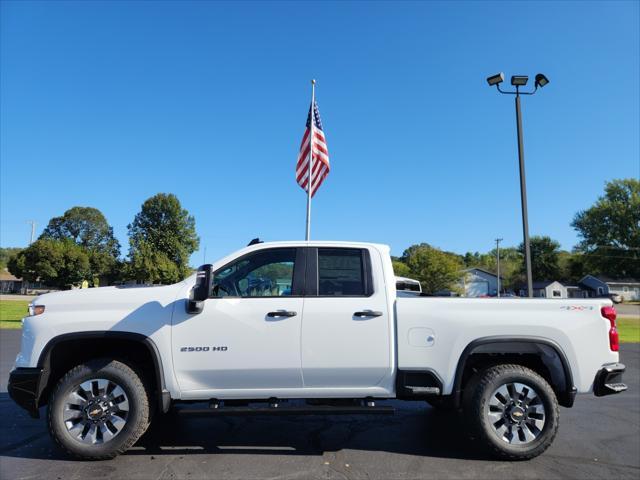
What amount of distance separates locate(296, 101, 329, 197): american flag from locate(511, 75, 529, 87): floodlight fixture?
4.95 m

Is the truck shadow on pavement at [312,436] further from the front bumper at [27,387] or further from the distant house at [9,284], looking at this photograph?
the distant house at [9,284]

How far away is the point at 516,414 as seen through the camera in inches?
165

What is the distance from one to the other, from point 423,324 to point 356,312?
2.12 ft

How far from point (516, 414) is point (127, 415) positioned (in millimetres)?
3562

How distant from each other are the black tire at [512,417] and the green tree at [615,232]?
92.2m

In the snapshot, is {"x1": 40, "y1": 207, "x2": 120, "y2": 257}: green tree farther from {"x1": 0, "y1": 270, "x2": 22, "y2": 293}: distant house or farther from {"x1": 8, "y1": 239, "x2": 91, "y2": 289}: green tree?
{"x1": 0, "y1": 270, "x2": 22, "y2": 293}: distant house

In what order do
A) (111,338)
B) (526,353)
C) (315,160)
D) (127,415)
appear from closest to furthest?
1. (127,415)
2. (111,338)
3. (526,353)
4. (315,160)

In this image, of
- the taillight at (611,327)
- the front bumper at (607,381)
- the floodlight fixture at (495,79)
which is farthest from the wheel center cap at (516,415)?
the floodlight fixture at (495,79)

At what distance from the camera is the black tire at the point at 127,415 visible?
13.1ft

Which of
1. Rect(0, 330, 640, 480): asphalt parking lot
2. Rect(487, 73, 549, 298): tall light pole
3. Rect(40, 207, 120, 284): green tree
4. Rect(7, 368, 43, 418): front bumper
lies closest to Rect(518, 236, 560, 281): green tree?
Rect(40, 207, 120, 284): green tree

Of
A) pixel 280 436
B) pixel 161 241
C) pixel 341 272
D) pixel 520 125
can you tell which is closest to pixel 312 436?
pixel 280 436

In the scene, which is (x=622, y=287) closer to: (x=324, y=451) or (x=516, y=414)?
(x=516, y=414)

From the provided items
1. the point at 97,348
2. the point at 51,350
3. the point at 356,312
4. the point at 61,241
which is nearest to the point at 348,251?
the point at 356,312

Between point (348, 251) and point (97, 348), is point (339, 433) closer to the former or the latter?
point (348, 251)
